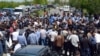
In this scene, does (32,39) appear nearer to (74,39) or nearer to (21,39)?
(21,39)

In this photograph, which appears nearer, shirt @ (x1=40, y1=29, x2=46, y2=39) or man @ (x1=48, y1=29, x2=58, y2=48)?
man @ (x1=48, y1=29, x2=58, y2=48)

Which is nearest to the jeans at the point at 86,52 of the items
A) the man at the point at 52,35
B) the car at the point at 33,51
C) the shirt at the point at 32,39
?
the man at the point at 52,35

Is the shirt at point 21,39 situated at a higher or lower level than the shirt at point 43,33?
higher

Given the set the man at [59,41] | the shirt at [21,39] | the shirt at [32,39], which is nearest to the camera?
the shirt at [21,39]

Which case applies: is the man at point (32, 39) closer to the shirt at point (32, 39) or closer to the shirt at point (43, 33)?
the shirt at point (32, 39)

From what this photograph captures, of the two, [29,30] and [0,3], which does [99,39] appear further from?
A: [0,3]

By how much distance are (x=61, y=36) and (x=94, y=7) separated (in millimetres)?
25603

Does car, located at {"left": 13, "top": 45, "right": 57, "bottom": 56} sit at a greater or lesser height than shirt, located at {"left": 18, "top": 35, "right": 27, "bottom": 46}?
greater

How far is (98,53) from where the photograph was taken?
70.2 feet

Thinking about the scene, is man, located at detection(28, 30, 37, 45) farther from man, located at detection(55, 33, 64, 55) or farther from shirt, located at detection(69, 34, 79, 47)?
shirt, located at detection(69, 34, 79, 47)

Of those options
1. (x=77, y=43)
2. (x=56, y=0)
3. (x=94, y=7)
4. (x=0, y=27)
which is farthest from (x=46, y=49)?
(x=56, y=0)

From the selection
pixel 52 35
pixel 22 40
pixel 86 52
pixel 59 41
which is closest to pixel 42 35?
pixel 52 35

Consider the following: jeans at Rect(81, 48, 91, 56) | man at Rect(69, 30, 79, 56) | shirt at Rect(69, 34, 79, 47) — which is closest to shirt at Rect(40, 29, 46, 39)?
man at Rect(69, 30, 79, 56)

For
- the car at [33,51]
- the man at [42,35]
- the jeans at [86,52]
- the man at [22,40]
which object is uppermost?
the car at [33,51]
